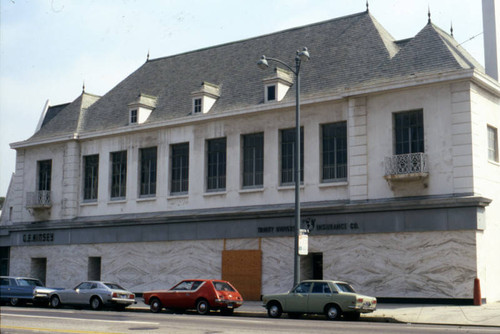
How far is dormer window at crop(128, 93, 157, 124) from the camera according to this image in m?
37.9

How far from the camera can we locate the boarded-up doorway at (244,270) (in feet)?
105

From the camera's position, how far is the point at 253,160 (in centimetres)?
3334

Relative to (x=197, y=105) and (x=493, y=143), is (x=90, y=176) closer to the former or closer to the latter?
(x=197, y=105)

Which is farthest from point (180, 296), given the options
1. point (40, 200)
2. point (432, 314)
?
point (40, 200)

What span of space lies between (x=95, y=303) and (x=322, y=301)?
33.3ft

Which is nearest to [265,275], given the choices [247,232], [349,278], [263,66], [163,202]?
[247,232]

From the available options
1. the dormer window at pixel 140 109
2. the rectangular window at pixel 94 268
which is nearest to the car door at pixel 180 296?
the rectangular window at pixel 94 268

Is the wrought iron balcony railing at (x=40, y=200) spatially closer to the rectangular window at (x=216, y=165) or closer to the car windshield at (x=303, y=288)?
the rectangular window at (x=216, y=165)

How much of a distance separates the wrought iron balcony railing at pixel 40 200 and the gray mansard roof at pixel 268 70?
346 centimetres

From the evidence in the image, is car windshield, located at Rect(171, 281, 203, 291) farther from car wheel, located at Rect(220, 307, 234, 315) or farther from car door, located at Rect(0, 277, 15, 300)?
car door, located at Rect(0, 277, 15, 300)

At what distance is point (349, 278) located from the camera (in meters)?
29.1

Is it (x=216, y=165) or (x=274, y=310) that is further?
(x=216, y=165)

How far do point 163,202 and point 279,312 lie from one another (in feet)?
45.8

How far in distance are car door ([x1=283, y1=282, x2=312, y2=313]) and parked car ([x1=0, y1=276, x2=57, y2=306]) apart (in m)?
11.7
